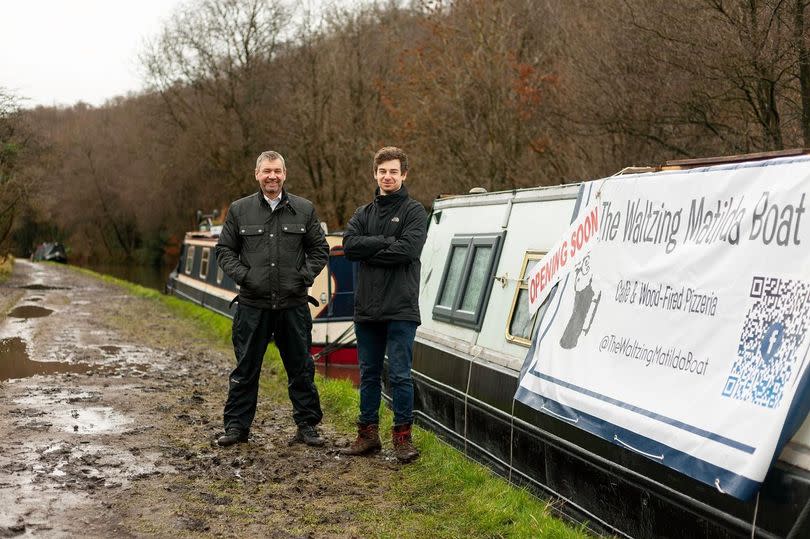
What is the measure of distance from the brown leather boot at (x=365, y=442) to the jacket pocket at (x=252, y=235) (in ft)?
4.55

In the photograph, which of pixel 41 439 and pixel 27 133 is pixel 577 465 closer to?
pixel 41 439

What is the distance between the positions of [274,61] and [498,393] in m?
33.5

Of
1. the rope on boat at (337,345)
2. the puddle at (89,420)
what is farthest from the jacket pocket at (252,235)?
the rope on boat at (337,345)

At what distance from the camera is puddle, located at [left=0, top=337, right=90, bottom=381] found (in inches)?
412

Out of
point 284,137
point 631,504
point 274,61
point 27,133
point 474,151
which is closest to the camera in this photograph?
point 631,504

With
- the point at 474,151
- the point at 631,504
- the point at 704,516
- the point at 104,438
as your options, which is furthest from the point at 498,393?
the point at 474,151

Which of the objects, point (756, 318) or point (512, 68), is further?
point (512, 68)

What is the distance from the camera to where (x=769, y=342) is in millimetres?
3721

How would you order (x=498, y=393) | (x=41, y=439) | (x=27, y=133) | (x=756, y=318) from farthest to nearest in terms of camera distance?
(x=27, y=133) < (x=41, y=439) < (x=498, y=393) < (x=756, y=318)

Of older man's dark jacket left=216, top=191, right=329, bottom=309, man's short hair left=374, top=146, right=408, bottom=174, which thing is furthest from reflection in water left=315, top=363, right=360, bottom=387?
man's short hair left=374, top=146, right=408, bottom=174

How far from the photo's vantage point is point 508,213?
6.89m

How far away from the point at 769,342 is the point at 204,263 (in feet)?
66.5

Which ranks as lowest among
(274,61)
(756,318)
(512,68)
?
(756,318)

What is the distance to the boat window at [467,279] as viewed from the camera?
6980 millimetres
